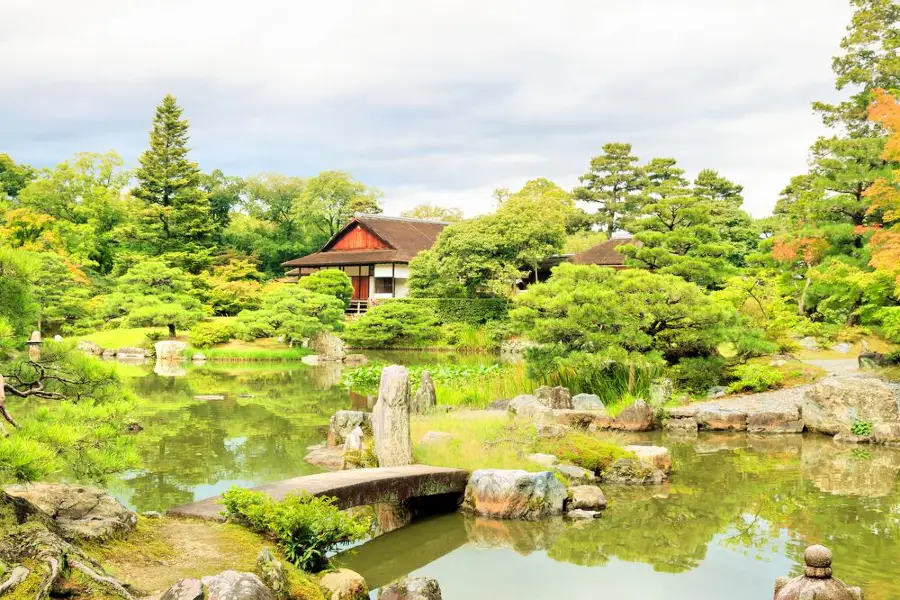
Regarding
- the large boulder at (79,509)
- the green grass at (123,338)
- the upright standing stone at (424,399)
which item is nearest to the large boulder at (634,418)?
the upright standing stone at (424,399)

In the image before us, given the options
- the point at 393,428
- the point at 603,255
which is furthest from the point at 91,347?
the point at 393,428

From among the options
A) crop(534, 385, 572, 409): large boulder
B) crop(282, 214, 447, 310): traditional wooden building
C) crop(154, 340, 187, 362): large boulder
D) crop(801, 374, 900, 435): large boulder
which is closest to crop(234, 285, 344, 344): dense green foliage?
crop(154, 340, 187, 362): large boulder

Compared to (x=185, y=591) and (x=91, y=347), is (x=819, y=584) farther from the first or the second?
(x=91, y=347)

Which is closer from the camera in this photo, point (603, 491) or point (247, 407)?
point (603, 491)

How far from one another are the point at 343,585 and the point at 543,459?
4.02 metres

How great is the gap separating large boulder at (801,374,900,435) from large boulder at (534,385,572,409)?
11.8 ft

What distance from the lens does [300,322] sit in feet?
77.8

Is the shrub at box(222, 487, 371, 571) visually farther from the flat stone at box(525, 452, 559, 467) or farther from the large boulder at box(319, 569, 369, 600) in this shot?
the flat stone at box(525, 452, 559, 467)

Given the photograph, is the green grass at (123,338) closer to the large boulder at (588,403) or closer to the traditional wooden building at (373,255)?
the traditional wooden building at (373,255)

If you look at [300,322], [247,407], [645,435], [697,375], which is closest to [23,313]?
[645,435]

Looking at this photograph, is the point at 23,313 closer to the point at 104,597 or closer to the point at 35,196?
the point at 104,597

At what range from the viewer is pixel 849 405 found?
11.5 m

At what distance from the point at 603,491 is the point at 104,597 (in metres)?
5.59

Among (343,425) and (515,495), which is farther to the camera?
(343,425)
